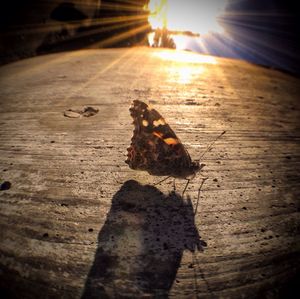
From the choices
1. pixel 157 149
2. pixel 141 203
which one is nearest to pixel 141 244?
pixel 141 203

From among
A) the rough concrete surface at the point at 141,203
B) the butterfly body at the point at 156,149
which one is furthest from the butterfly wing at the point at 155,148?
the rough concrete surface at the point at 141,203

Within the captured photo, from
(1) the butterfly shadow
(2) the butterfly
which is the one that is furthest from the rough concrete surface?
(2) the butterfly

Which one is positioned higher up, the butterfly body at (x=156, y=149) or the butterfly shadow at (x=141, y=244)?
the butterfly body at (x=156, y=149)

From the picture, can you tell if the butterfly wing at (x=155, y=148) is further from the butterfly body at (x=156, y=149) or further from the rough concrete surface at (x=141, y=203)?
the rough concrete surface at (x=141, y=203)

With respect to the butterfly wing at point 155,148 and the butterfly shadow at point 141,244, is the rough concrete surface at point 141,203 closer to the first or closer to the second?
the butterfly shadow at point 141,244

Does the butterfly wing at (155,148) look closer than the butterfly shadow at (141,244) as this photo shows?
No

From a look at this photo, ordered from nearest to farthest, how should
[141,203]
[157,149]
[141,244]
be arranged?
[141,244]
[141,203]
[157,149]

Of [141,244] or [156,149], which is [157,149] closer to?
[156,149]

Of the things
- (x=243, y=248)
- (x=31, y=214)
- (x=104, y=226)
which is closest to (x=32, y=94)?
(x=31, y=214)
